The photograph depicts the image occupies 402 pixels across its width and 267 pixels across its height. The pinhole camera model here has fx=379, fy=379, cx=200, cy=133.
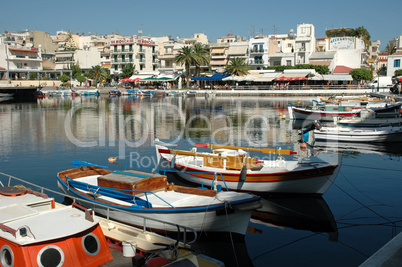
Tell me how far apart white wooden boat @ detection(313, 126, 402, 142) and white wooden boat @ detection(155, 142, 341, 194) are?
14.3 m

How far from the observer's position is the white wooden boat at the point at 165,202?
10.9 m

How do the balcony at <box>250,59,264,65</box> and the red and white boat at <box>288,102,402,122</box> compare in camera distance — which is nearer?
the red and white boat at <box>288,102,402,122</box>

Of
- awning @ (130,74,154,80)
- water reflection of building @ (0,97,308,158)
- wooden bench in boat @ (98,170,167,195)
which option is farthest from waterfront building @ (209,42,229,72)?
wooden bench in boat @ (98,170,167,195)

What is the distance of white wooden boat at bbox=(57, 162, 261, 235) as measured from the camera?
10930 mm

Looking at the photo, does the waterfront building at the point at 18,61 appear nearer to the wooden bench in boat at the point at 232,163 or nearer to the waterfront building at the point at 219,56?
the waterfront building at the point at 219,56

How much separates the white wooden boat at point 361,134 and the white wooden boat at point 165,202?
19.1 meters

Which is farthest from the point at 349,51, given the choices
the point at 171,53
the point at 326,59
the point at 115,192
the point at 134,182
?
the point at 115,192

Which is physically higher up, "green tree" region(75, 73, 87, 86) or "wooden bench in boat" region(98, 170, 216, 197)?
"green tree" region(75, 73, 87, 86)

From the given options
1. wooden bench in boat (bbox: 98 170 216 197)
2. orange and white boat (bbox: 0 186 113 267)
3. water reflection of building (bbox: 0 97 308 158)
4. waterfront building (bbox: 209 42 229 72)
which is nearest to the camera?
orange and white boat (bbox: 0 186 113 267)

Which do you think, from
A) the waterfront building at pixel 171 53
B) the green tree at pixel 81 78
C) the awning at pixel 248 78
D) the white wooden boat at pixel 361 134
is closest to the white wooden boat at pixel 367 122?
the white wooden boat at pixel 361 134

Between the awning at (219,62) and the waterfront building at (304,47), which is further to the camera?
the awning at (219,62)

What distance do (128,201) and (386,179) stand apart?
43.2ft

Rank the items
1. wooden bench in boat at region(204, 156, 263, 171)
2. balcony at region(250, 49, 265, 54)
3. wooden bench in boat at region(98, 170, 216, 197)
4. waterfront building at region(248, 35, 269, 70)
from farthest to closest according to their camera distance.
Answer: balcony at region(250, 49, 265, 54), waterfront building at region(248, 35, 269, 70), wooden bench in boat at region(204, 156, 263, 171), wooden bench in boat at region(98, 170, 216, 197)

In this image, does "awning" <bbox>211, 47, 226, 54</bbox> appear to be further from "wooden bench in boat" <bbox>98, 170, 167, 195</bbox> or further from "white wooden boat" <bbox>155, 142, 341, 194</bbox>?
"wooden bench in boat" <bbox>98, 170, 167, 195</bbox>
